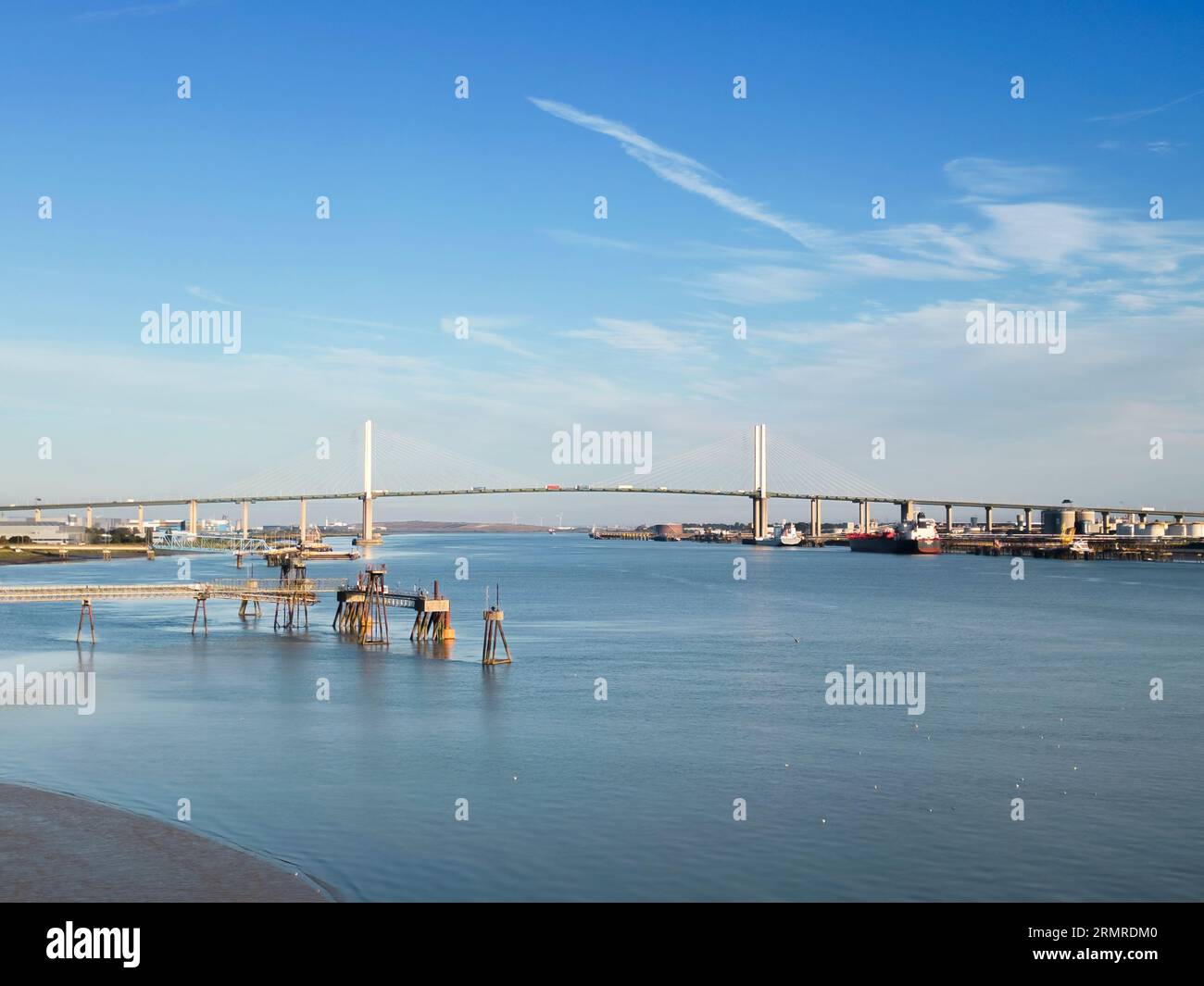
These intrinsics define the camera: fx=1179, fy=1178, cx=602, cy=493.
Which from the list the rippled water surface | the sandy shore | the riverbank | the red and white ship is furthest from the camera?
the red and white ship

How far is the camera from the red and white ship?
175 metres

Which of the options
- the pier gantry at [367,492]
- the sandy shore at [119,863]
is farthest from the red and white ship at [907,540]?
the sandy shore at [119,863]

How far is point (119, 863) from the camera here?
15297 millimetres

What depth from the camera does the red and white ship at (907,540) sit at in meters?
175

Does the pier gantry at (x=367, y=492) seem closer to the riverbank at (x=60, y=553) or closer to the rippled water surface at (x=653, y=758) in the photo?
the riverbank at (x=60, y=553)

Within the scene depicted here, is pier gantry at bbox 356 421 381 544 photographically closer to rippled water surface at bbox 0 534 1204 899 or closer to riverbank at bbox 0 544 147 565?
riverbank at bbox 0 544 147 565

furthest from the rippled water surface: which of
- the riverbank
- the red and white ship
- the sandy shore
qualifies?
the red and white ship

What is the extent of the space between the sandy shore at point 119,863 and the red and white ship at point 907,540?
166269mm

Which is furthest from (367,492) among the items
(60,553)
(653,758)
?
(653,758)

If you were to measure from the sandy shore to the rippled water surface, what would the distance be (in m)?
0.74

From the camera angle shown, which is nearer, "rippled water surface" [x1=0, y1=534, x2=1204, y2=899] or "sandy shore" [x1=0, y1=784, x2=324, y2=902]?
"sandy shore" [x1=0, y1=784, x2=324, y2=902]

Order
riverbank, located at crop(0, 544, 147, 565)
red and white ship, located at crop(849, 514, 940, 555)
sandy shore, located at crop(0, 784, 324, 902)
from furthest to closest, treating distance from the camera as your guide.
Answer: red and white ship, located at crop(849, 514, 940, 555) < riverbank, located at crop(0, 544, 147, 565) < sandy shore, located at crop(0, 784, 324, 902)

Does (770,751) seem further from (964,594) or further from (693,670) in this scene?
(964,594)
